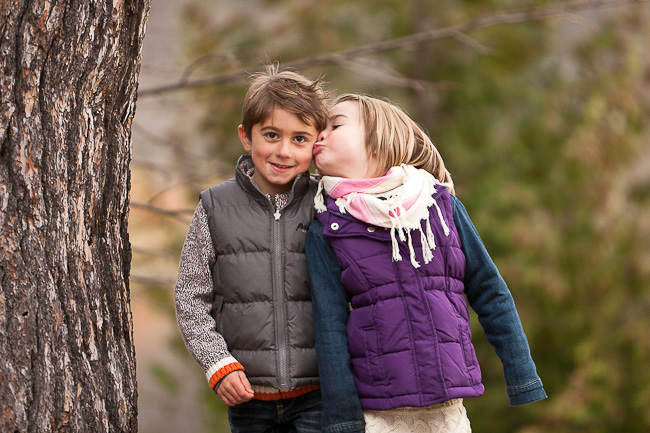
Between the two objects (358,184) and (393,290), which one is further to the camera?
(358,184)

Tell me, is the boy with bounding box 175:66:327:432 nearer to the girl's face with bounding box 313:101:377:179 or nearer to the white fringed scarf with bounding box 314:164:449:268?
the girl's face with bounding box 313:101:377:179

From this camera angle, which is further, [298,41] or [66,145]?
[298,41]

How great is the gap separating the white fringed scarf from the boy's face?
106 mm

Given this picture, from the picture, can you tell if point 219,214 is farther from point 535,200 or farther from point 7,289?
point 535,200

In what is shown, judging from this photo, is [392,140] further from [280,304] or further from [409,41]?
[409,41]

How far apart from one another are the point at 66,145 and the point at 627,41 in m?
6.79

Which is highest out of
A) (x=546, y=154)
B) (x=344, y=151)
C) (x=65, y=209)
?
(x=546, y=154)

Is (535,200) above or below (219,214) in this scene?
above

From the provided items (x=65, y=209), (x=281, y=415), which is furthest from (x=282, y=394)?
(x=65, y=209)

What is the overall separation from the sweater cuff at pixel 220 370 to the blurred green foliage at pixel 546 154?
202 inches

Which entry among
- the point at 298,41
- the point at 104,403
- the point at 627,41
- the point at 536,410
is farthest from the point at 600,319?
the point at 104,403

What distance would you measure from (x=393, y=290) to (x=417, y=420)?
395 mm

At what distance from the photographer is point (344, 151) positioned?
2.29 m

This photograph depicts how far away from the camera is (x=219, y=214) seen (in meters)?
2.30
